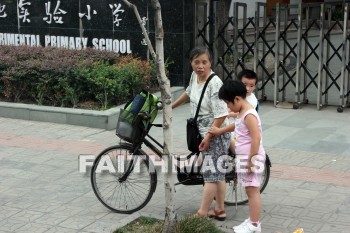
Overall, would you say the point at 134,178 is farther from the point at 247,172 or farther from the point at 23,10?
the point at 23,10

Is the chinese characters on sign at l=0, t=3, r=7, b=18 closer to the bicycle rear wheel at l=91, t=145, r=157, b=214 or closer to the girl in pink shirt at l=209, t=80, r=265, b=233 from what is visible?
the bicycle rear wheel at l=91, t=145, r=157, b=214

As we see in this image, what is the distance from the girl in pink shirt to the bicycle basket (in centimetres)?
83

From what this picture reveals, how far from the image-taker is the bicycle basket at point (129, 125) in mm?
5359

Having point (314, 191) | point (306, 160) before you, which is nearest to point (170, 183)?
point (314, 191)

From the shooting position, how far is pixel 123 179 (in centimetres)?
568

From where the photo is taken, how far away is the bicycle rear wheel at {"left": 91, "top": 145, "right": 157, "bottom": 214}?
18.2 feet

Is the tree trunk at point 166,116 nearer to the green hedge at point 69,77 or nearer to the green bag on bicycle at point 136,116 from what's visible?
the green bag on bicycle at point 136,116

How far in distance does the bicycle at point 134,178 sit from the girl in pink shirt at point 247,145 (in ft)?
1.61

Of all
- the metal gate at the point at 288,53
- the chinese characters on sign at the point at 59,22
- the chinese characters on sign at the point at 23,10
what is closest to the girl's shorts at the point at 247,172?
the metal gate at the point at 288,53

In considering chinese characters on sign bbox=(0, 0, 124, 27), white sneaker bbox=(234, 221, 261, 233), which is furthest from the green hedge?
white sneaker bbox=(234, 221, 261, 233)

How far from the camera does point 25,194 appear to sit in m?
6.38

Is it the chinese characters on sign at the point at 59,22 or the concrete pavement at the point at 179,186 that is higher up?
the chinese characters on sign at the point at 59,22

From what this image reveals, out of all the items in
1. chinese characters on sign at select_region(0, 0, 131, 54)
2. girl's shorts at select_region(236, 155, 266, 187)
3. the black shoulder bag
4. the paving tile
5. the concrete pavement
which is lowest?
the paving tile

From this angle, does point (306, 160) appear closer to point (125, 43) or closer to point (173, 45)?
point (173, 45)
